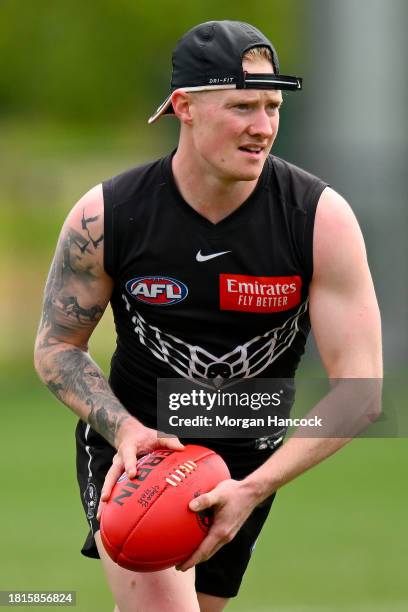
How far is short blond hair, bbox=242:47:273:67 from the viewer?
516cm

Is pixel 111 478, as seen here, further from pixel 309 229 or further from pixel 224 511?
pixel 309 229

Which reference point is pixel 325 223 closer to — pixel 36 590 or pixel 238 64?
pixel 238 64

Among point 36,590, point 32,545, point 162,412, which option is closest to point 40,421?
point 32,545

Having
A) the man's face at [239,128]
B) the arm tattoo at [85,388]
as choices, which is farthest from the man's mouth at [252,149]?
the arm tattoo at [85,388]

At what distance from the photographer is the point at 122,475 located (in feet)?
16.1

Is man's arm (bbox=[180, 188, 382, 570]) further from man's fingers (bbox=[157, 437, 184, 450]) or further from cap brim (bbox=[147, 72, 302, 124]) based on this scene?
cap brim (bbox=[147, 72, 302, 124])

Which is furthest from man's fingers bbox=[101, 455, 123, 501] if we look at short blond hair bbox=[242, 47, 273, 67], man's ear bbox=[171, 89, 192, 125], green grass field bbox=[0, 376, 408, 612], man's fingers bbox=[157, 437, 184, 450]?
green grass field bbox=[0, 376, 408, 612]

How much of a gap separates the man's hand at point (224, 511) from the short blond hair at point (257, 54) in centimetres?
158

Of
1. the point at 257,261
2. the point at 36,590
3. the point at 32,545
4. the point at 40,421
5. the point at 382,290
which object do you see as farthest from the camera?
the point at 382,290

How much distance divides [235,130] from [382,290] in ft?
34.8

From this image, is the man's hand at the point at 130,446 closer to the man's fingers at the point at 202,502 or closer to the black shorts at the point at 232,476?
the man's fingers at the point at 202,502

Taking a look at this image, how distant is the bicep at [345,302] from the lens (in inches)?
199

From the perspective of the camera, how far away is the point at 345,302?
16.7ft

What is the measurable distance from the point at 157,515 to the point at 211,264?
3.49ft
